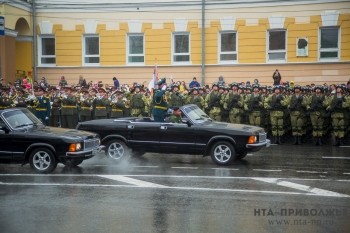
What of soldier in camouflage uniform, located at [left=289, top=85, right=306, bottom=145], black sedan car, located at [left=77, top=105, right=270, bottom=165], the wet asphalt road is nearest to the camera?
the wet asphalt road

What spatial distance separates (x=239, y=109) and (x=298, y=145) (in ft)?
8.17

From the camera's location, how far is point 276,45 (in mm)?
30359

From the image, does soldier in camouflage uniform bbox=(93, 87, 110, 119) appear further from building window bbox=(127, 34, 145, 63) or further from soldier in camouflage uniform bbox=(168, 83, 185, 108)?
building window bbox=(127, 34, 145, 63)

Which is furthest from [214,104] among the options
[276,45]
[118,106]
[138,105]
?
[276,45]

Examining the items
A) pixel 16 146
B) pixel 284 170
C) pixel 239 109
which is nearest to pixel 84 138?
pixel 16 146

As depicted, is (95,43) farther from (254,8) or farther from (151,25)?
(254,8)


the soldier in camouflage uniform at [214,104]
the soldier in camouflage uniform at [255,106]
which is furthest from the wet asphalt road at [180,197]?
the soldier in camouflage uniform at [214,104]

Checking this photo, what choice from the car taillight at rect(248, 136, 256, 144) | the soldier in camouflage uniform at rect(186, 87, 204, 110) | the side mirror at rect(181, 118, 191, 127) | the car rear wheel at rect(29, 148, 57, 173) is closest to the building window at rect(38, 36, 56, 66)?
the soldier in camouflage uniform at rect(186, 87, 204, 110)

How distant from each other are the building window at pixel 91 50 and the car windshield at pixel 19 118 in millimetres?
17961

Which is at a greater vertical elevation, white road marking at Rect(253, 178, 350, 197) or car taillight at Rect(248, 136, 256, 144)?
car taillight at Rect(248, 136, 256, 144)

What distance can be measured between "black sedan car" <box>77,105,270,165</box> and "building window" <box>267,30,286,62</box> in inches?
597

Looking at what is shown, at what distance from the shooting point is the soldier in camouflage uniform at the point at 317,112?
64.8 ft

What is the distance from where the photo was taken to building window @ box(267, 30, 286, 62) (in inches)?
1191

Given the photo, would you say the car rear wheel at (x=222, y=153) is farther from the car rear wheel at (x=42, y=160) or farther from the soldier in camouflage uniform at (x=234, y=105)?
the soldier in camouflage uniform at (x=234, y=105)
